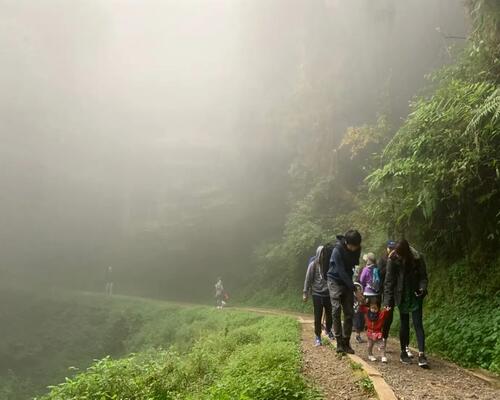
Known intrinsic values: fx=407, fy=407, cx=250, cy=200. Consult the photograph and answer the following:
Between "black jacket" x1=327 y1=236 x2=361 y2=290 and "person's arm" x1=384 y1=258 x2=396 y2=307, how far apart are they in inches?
22.8

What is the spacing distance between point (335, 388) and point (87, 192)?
51.0 m

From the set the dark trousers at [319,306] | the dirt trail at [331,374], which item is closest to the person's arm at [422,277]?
the dirt trail at [331,374]

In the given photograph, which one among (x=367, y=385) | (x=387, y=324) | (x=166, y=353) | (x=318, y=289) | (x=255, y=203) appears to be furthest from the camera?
(x=255, y=203)

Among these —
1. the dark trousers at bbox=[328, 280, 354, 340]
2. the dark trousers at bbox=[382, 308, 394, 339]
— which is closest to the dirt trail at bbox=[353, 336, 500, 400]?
the dark trousers at bbox=[382, 308, 394, 339]

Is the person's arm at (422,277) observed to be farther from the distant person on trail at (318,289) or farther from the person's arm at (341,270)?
the distant person on trail at (318,289)

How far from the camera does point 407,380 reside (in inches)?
211

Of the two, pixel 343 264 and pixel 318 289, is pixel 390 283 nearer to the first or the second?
pixel 343 264

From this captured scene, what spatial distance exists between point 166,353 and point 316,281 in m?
4.27

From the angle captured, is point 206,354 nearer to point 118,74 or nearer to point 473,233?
point 473,233

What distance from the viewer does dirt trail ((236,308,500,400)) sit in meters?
4.76

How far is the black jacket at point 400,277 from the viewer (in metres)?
6.36

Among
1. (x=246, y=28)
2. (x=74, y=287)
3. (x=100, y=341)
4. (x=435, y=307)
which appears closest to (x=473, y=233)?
(x=435, y=307)

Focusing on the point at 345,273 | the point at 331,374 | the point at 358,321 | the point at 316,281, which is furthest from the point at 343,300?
the point at 358,321

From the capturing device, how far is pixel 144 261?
131 ft
